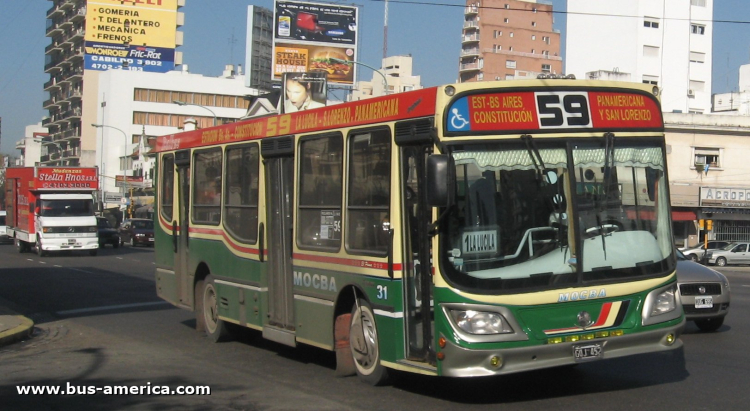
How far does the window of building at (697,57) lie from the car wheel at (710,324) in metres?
61.2

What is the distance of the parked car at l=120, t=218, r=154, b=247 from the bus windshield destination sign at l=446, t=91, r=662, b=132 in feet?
151

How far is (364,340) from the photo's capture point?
910 centimetres

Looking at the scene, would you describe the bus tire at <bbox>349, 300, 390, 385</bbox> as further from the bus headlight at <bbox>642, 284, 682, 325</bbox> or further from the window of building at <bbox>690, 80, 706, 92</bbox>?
the window of building at <bbox>690, 80, 706, 92</bbox>

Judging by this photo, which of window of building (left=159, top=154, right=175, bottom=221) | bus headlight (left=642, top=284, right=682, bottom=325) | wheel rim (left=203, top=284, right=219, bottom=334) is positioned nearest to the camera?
bus headlight (left=642, top=284, right=682, bottom=325)

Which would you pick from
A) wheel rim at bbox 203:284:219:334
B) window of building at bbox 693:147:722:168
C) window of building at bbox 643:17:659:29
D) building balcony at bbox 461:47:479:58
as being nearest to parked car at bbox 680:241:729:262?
window of building at bbox 693:147:722:168

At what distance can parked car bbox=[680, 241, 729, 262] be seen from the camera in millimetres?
46125

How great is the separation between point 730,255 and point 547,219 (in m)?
42.2

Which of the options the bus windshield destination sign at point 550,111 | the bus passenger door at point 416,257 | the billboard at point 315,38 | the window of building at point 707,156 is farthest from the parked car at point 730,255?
the bus passenger door at point 416,257

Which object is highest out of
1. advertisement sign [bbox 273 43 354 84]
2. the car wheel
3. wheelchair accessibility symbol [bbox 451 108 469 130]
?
advertisement sign [bbox 273 43 354 84]

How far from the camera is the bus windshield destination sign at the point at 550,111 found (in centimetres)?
789

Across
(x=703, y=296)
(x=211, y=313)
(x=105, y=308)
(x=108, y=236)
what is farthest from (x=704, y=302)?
(x=108, y=236)

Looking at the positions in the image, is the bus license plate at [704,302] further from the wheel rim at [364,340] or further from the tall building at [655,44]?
the tall building at [655,44]

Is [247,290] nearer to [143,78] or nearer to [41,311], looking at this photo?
[41,311]

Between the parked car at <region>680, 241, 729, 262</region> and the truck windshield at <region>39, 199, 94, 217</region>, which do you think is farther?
the parked car at <region>680, 241, 729, 262</region>
